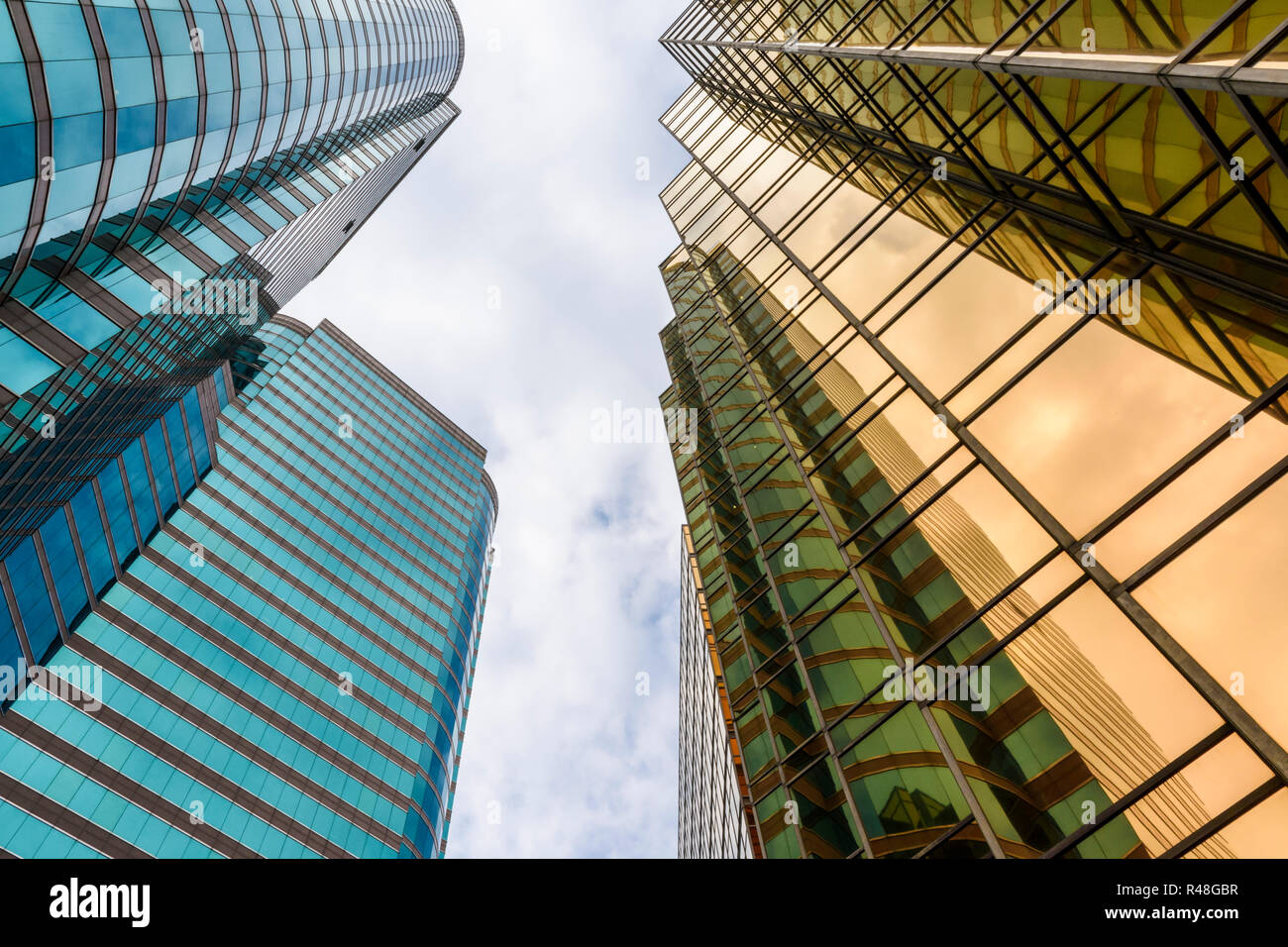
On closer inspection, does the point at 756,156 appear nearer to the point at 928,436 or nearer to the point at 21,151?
the point at 928,436

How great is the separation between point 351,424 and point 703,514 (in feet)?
223

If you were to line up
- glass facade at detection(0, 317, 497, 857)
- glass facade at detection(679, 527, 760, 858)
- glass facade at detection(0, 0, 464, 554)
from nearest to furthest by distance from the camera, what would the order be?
glass facade at detection(0, 0, 464, 554), glass facade at detection(679, 527, 760, 858), glass facade at detection(0, 317, 497, 857)

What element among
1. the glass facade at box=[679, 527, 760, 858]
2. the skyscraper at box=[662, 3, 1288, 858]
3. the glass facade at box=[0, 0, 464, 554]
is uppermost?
the glass facade at box=[0, 0, 464, 554]

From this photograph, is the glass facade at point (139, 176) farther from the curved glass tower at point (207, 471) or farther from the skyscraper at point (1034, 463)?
the skyscraper at point (1034, 463)

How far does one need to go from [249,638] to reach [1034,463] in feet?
194

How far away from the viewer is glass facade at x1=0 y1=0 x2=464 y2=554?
17.0 metres

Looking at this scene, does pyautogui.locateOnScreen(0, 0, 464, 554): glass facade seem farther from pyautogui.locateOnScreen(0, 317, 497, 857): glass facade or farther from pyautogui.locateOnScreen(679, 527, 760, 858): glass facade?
pyautogui.locateOnScreen(679, 527, 760, 858): glass facade

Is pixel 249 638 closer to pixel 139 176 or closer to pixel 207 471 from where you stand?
pixel 207 471

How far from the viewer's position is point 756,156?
2808 cm

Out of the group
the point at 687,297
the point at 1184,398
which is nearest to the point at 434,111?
the point at 687,297

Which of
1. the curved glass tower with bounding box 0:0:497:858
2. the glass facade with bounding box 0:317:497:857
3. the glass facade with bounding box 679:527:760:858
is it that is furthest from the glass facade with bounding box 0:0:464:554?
the glass facade with bounding box 679:527:760:858

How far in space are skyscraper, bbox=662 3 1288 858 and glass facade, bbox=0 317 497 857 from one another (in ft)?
122

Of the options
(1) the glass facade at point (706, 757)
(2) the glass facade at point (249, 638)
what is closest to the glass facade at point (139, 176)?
(2) the glass facade at point (249, 638)

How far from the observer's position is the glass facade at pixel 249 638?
120ft
